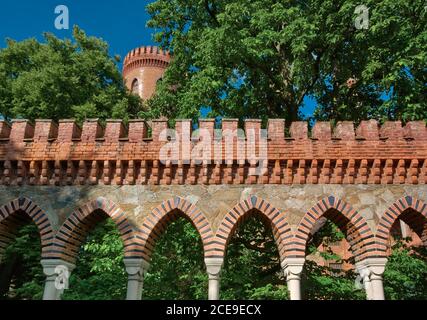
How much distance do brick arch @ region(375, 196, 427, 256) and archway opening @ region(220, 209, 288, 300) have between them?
435 cm

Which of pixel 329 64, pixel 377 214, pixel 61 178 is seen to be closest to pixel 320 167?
pixel 377 214

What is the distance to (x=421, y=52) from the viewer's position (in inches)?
444

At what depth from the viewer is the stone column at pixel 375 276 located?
296 inches

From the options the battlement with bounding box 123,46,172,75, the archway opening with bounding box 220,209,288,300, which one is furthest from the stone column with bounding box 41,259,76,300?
the battlement with bounding box 123,46,172,75

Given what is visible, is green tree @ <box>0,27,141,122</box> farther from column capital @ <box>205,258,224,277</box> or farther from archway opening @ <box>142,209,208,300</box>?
column capital @ <box>205,258,224,277</box>

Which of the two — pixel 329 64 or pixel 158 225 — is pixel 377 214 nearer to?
pixel 158 225

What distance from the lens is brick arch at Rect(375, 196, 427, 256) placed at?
25.2 feet

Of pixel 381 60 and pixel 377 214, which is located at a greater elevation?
pixel 381 60

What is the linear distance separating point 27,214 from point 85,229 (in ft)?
3.78

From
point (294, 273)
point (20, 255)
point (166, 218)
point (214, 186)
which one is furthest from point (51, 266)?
point (20, 255)

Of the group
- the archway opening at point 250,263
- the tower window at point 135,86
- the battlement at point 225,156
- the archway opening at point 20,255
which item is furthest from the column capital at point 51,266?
the tower window at point 135,86

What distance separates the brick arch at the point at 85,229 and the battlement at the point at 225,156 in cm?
52

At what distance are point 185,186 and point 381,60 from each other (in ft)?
23.8
